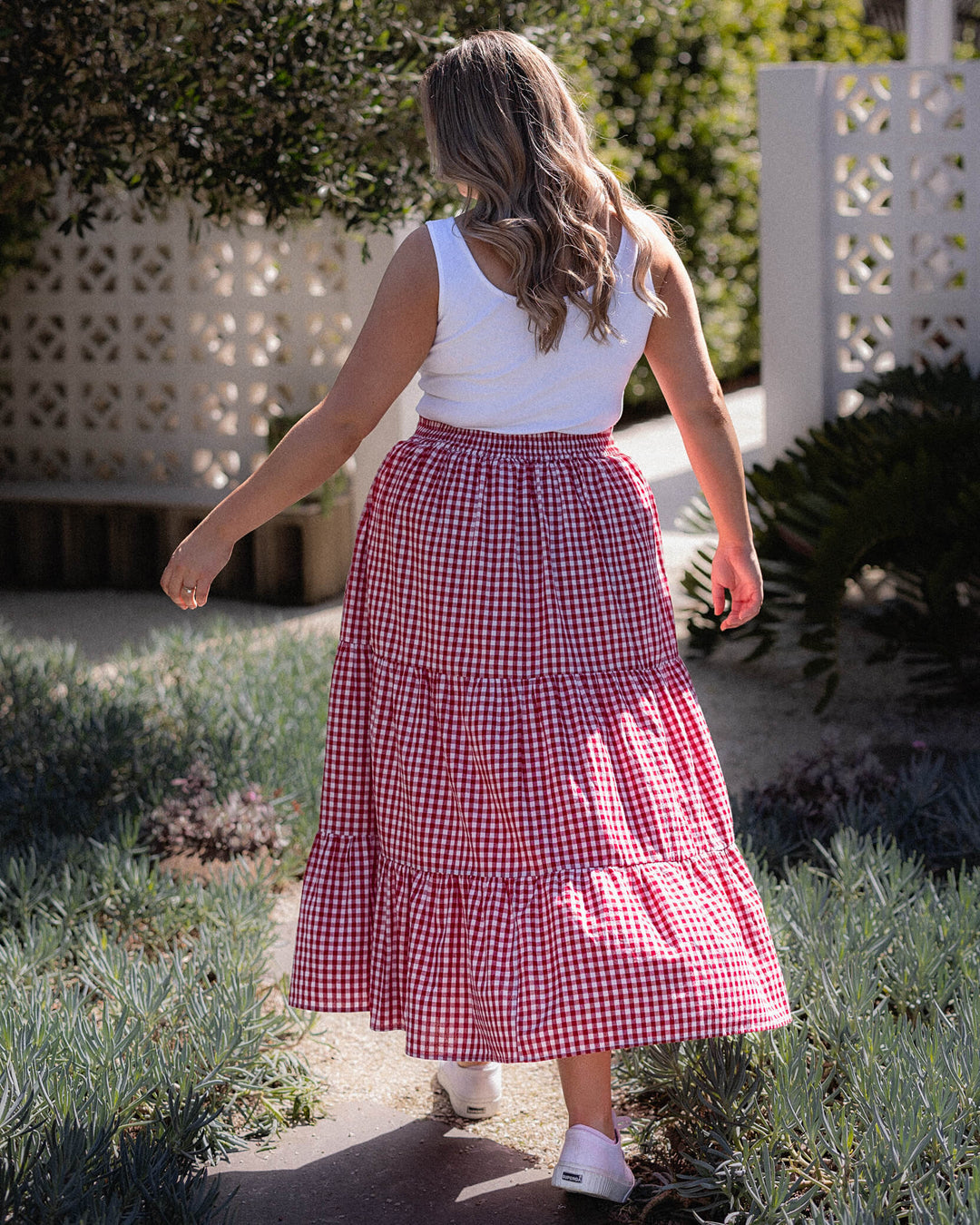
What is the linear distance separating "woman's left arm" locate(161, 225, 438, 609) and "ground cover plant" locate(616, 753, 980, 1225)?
978 mm

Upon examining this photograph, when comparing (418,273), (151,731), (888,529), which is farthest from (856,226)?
(418,273)

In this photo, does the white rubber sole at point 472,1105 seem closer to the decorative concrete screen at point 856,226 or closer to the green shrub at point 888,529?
the green shrub at point 888,529

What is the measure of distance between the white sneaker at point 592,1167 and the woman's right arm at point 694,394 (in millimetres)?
886

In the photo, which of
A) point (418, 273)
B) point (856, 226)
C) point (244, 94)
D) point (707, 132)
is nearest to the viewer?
point (418, 273)

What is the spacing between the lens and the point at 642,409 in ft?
31.9

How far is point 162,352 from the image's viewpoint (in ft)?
20.9

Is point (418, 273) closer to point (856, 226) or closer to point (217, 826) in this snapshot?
point (217, 826)

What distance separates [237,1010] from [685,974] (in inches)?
29.5

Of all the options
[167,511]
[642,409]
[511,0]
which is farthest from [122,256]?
[642,409]

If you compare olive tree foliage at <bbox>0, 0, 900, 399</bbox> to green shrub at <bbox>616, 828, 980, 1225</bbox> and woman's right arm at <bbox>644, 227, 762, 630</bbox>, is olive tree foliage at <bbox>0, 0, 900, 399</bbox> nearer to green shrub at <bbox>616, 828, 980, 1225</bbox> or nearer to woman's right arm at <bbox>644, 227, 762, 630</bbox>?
woman's right arm at <bbox>644, 227, 762, 630</bbox>

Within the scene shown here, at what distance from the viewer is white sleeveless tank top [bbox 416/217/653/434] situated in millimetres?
1921

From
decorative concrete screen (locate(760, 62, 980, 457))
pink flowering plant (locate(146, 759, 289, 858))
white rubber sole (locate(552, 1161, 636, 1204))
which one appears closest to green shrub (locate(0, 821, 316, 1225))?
pink flowering plant (locate(146, 759, 289, 858))

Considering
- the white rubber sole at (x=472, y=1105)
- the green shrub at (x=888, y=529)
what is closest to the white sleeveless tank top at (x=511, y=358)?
the white rubber sole at (x=472, y=1105)

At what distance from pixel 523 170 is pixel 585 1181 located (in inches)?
53.5
